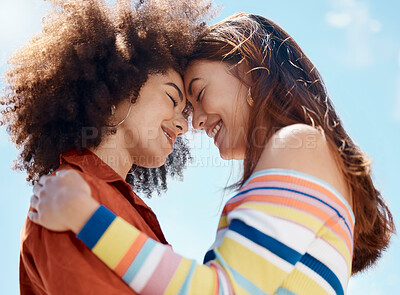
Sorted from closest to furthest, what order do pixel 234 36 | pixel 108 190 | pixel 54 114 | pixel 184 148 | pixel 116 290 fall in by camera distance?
pixel 116 290 < pixel 108 190 < pixel 54 114 < pixel 234 36 < pixel 184 148

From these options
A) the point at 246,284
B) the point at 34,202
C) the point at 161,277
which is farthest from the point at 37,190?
the point at 246,284

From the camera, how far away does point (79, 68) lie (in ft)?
8.58

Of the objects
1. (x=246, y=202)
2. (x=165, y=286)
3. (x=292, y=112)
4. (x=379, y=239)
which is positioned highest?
(x=292, y=112)

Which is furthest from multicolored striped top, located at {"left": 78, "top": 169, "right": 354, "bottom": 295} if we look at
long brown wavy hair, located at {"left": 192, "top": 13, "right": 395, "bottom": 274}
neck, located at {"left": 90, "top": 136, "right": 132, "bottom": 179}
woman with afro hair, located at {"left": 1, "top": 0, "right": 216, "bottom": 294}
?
neck, located at {"left": 90, "top": 136, "right": 132, "bottom": 179}

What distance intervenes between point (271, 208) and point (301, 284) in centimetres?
36

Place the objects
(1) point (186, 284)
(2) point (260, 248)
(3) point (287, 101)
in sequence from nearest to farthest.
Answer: (1) point (186, 284), (2) point (260, 248), (3) point (287, 101)

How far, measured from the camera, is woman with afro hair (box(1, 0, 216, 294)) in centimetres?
254

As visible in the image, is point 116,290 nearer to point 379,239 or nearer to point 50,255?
point 50,255

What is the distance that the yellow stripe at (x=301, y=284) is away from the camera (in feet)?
6.39

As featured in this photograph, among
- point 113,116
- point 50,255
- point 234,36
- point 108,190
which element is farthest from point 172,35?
point 50,255

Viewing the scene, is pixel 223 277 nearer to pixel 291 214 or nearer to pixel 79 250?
pixel 291 214

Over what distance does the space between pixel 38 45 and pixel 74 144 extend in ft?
2.26

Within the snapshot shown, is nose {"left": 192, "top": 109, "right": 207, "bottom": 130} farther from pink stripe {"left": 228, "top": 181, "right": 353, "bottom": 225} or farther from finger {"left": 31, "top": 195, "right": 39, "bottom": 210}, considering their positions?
finger {"left": 31, "top": 195, "right": 39, "bottom": 210}

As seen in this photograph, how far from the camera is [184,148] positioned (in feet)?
13.1
